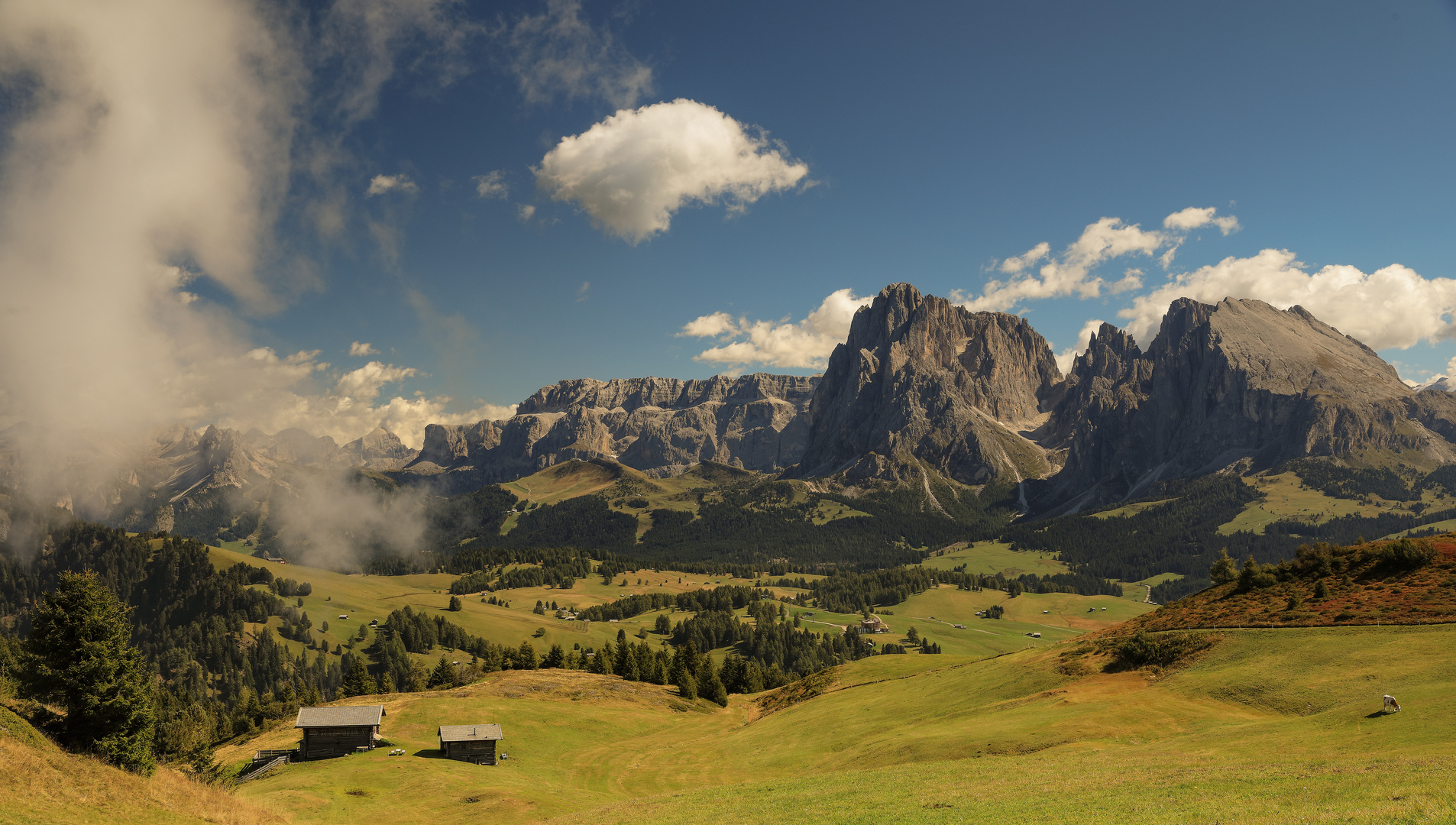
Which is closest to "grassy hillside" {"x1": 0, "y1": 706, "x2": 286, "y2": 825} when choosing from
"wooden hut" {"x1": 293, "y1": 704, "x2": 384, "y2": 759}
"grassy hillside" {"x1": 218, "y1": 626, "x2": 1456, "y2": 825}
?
"grassy hillside" {"x1": 218, "y1": 626, "x2": 1456, "y2": 825}

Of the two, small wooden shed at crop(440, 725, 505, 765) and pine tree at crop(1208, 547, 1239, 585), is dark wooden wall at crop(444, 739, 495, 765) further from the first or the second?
pine tree at crop(1208, 547, 1239, 585)

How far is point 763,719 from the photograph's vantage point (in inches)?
3725

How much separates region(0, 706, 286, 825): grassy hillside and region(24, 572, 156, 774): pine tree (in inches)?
129

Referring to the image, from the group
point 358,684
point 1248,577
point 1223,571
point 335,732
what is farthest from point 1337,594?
point 358,684

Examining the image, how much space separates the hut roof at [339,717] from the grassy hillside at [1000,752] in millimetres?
3955

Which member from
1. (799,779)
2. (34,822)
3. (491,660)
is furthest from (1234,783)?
(491,660)

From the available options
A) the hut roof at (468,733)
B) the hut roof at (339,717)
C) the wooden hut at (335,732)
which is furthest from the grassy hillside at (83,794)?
the wooden hut at (335,732)

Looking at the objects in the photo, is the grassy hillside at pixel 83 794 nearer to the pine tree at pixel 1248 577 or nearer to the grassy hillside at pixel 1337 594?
the grassy hillside at pixel 1337 594

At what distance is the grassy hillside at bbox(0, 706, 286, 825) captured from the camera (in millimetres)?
29578

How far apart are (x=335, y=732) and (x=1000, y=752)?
6829 centimetres

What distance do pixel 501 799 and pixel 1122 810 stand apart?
46833 mm

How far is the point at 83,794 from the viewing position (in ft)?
109

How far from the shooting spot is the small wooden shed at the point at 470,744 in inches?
2985

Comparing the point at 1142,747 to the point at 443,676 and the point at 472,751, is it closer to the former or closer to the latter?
the point at 472,751
